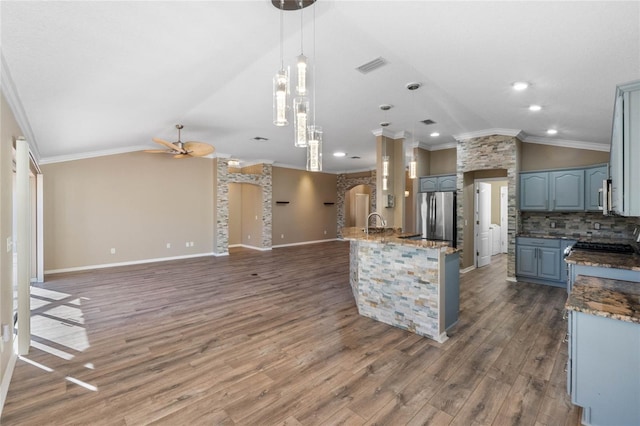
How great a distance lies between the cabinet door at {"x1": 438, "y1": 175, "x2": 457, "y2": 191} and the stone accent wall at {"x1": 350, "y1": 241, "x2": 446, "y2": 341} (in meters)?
3.80

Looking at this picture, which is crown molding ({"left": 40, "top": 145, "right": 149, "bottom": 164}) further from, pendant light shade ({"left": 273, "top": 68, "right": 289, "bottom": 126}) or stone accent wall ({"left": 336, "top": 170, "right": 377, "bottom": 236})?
stone accent wall ({"left": 336, "top": 170, "right": 377, "bottom": 236})

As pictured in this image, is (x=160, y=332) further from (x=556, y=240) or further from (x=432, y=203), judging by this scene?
(x=556, y=240)

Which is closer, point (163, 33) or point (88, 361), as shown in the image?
point (163, 33)

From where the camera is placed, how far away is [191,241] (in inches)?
332

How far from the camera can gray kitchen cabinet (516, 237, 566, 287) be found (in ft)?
17.2

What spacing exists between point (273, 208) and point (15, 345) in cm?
783

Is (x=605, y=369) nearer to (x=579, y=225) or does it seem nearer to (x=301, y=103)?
(x=301, y=103)

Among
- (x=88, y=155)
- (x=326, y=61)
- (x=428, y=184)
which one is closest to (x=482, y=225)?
(x=428, y=184)

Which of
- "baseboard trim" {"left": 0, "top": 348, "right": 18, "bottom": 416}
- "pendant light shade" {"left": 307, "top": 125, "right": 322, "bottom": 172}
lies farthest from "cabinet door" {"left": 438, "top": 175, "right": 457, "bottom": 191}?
"baseboard trim" {"left": 0, "top": 348, "right": 18, "bottom": 416}

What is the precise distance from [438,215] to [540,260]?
2.02 m

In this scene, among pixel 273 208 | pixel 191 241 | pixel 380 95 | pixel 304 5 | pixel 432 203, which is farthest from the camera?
pixel 273 208

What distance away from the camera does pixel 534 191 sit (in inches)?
221

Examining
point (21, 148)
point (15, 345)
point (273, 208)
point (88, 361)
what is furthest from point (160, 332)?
point (273, 208)

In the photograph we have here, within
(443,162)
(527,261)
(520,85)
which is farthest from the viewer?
(443,162)
